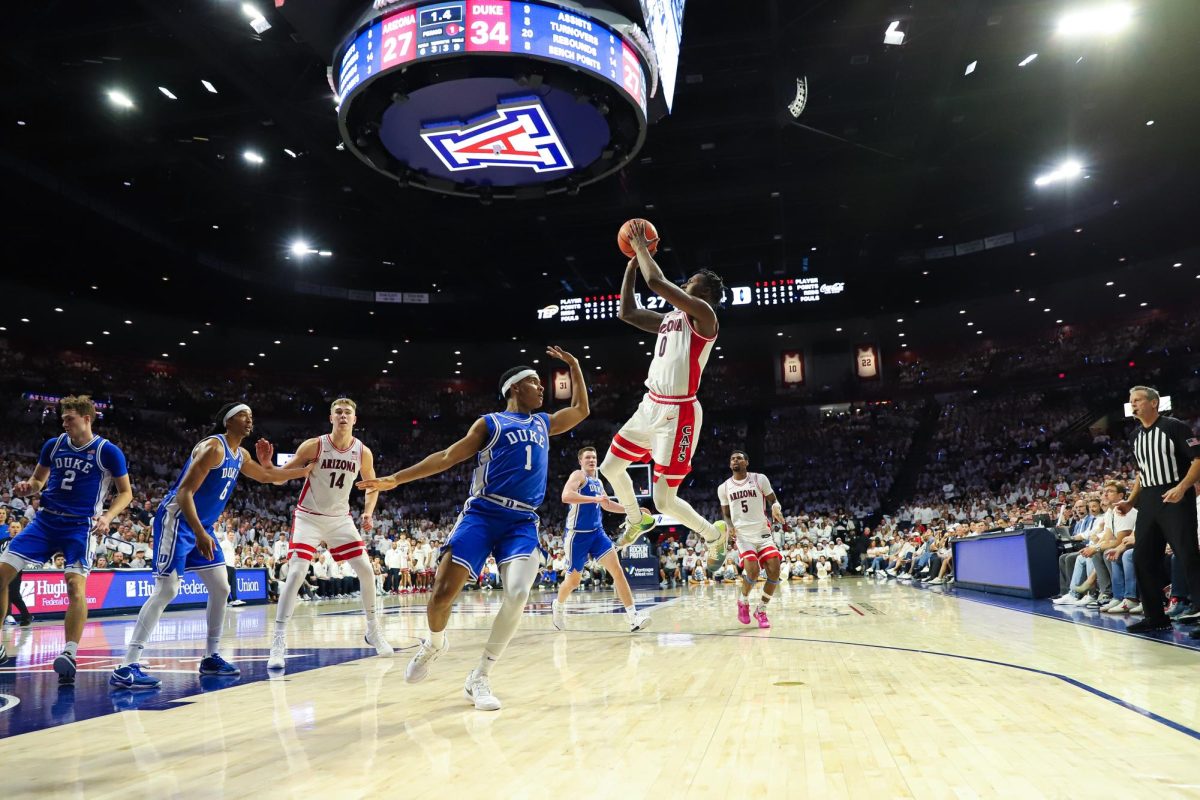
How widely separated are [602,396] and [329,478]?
31.9m

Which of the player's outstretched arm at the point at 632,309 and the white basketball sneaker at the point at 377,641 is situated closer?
the player's outstretched arm at the point at 632,309

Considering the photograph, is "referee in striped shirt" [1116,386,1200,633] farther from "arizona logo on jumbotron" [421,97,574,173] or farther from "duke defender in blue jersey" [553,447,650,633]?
"arizona logo on jumbotron" [421,97,574,173]

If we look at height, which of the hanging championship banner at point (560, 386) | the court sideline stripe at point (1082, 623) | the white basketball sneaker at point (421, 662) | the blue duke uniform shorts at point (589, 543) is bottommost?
the court sideline stripe at point (1082, 623)

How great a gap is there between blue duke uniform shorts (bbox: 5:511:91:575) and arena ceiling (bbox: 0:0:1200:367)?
11.8m

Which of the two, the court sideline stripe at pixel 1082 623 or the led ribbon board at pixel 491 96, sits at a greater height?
the led ribbon board at pixel 491 96

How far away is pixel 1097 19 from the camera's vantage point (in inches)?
603

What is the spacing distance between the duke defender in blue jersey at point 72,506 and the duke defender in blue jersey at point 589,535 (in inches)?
166

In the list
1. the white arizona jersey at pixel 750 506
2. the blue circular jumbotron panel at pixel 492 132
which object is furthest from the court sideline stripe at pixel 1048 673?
the blue circular jumbotron panel at pixel 492 132

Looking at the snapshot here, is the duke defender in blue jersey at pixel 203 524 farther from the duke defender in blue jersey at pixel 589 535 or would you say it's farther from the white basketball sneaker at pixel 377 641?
the duke defender in blue jersey at pixel 589 535

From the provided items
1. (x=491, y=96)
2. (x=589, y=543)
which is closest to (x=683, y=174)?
(x=491, y=96)

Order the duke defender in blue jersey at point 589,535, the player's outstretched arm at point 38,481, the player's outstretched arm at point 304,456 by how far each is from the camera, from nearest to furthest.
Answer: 1. the player's outstretched arm at point 38,481
2. the player's outstretched arm at point 304,456
3. the duke defender in blue jersey at point 589,535

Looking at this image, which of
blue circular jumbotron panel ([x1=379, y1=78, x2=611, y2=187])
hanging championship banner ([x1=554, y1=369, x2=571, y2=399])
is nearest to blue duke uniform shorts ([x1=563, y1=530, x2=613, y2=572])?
blue circular jumbotron panel ([x1=379, y1=78, x2=611, y2=187])

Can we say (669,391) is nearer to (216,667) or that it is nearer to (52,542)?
(216,667)

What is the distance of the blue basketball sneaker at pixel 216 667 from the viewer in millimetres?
5836
